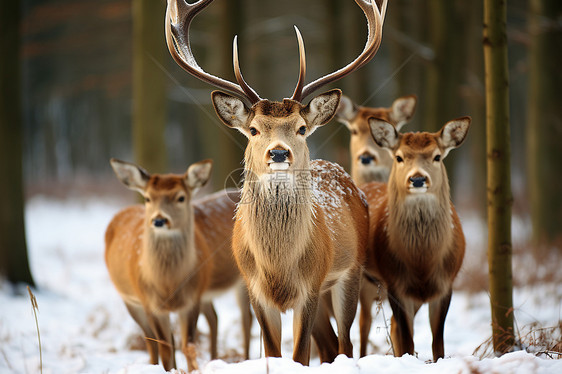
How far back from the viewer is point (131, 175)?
5.32 metres

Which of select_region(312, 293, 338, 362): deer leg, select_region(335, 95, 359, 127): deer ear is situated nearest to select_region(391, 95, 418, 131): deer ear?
select_region(335, 95, 359, 127): deer ear

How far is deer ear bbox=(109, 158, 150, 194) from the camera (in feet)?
17.3

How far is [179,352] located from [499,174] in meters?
3.74

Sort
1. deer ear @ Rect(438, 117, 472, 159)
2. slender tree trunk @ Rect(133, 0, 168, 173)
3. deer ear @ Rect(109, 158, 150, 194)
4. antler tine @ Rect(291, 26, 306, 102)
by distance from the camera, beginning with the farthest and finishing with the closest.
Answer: slender tree trunk @ Rect(133, 0, 168, 173), deer ear @ Rect(109, 158, 150, 194), deer ear @ Rect(438, 117, 472, 159), antler tine @ Rect(291, 26, 306, 102)

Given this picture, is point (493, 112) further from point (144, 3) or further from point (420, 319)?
point (144, 3)

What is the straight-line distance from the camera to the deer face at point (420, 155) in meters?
4.16

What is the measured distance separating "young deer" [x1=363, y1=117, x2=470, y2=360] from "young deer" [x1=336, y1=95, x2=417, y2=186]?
1.48m

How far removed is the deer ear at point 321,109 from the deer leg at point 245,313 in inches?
98.7

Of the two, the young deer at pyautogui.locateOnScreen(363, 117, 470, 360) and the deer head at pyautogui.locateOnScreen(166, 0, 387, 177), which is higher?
the deer head at pyautogui.locateOnScreen(166, 0, 387, 177)

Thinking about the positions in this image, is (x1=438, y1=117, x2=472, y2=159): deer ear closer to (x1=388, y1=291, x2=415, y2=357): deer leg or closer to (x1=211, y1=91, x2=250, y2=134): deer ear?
(x1=388, y1=291, x2=415, y2=357): deer leg

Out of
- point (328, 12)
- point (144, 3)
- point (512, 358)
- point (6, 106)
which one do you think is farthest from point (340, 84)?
point (512, 358)

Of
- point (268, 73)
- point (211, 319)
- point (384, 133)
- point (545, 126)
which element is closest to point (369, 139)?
point (384, 133)

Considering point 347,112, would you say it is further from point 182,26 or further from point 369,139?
point 182,26

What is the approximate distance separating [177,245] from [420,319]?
3.30 m
